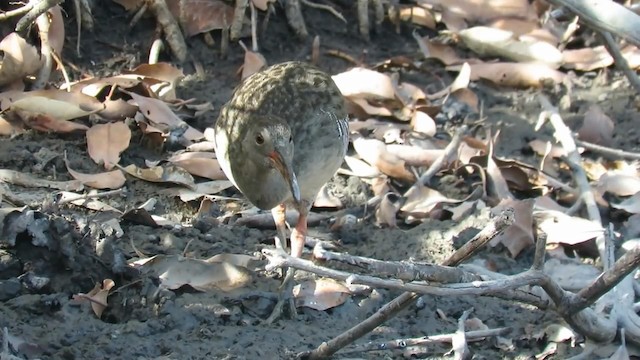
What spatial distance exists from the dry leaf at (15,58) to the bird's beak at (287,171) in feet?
6.18

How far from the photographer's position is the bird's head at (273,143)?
15.8ft

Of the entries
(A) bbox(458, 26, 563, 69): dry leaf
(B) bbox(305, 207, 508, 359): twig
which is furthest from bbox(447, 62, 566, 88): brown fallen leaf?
(B) bbox(305, 207, 508, 359): twig

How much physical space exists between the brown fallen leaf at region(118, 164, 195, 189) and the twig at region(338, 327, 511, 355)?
1.75m

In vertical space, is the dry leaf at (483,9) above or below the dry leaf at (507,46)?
above

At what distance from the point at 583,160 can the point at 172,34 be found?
2.73m

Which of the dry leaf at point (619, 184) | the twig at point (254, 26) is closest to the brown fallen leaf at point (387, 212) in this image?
the dry leaf at point (619, 184)

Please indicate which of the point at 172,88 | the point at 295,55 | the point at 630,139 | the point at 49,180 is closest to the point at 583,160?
the point at 630,139

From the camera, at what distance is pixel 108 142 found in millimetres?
5648

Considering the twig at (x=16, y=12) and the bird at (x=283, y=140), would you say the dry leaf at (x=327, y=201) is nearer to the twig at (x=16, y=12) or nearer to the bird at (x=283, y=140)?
the bird at (x=283, y=140)

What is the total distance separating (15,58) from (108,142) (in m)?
0.77

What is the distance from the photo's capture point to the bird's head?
480 cm

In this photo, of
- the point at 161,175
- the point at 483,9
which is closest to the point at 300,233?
the point at 161,175

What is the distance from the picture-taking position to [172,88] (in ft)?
20.7

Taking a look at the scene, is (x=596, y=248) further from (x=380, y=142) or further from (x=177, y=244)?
(x=177, y=244)
